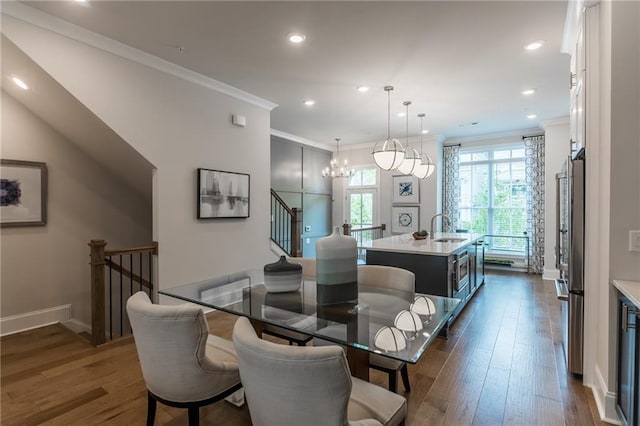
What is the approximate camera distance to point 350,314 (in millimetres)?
1828

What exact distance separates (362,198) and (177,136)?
5.54 metres

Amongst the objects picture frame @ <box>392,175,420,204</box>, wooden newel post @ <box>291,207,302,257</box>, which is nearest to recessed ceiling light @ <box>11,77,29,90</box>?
wooden newel post @ <box>291,207,302,257</box>

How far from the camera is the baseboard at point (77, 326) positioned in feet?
13.3

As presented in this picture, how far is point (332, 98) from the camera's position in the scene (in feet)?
15.8

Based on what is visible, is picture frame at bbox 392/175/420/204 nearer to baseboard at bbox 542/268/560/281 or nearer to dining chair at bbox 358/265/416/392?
baseboard at bbox 542/268/560/281

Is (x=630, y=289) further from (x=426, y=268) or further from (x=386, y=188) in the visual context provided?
(x=386, y=188)

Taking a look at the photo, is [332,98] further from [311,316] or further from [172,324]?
[172,324]

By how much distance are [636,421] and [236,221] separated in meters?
Answer: 4.12

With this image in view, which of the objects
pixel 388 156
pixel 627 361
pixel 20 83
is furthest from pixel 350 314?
pixel 20 83

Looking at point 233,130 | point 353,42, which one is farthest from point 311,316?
point 233,130

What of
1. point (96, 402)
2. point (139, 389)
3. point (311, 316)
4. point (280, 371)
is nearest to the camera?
point (280, 371)

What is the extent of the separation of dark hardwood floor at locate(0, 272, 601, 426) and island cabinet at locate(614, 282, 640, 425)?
347mm

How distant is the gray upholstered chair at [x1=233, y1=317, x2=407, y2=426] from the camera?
1.05 meters

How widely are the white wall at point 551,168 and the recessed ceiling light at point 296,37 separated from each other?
5.42m
